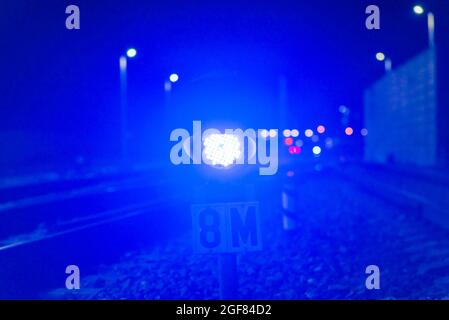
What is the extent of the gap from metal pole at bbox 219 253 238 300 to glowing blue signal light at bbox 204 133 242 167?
629 mm

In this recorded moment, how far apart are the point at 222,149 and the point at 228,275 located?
2.78ft

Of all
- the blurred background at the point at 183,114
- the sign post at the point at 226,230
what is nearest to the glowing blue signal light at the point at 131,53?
the blurred background at the point at 183,114

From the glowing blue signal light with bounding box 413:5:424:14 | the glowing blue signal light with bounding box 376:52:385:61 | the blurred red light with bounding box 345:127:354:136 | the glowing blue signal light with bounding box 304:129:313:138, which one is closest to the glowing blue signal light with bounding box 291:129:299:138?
the glowing blue signal light with bounding box 304:129:313:138

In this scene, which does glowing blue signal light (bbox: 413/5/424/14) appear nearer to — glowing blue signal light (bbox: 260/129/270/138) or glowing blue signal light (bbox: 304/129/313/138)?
glowing blue signal light (bbox: 304/129/313/138)

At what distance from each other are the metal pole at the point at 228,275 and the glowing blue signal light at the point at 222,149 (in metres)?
0.63

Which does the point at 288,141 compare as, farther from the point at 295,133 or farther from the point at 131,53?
the point at 131,53

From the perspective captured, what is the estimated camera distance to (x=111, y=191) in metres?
7.72

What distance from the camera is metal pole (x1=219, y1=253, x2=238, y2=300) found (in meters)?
3.57

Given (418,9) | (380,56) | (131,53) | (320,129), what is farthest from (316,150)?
(131,53)

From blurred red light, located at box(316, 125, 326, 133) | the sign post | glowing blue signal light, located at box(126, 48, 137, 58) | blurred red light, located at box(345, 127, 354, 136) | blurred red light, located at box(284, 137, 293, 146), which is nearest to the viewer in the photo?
the sign post

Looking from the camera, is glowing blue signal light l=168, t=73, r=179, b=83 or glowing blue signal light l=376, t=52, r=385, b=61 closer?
glowing blue signal light l=168, t=73, r=179, b=83

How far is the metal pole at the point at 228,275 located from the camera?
3566 millimetres

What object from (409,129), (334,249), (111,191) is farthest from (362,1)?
(409,129)
